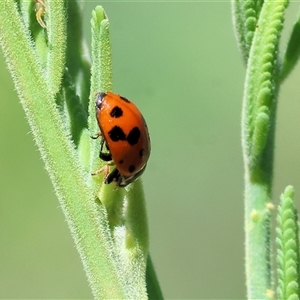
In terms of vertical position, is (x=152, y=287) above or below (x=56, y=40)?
below

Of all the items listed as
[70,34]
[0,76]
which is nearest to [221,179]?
[0,76]

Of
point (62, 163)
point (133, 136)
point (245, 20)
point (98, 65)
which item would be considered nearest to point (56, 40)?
point (98, 65)

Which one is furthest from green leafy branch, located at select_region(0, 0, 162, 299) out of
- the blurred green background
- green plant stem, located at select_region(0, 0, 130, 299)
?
the blurred green background

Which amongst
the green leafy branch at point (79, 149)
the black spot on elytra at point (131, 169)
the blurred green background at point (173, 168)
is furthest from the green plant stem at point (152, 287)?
the blurred green background at point (173, 168)

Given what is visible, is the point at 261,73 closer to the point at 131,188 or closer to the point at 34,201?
the point at 131,188

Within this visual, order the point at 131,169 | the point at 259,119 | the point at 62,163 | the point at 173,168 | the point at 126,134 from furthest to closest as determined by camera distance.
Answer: the point at 173,168
the point at 126,134
the point at 131,169
the point at 259,119
the point at 62,163

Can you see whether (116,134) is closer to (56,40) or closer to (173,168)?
(56,40)
